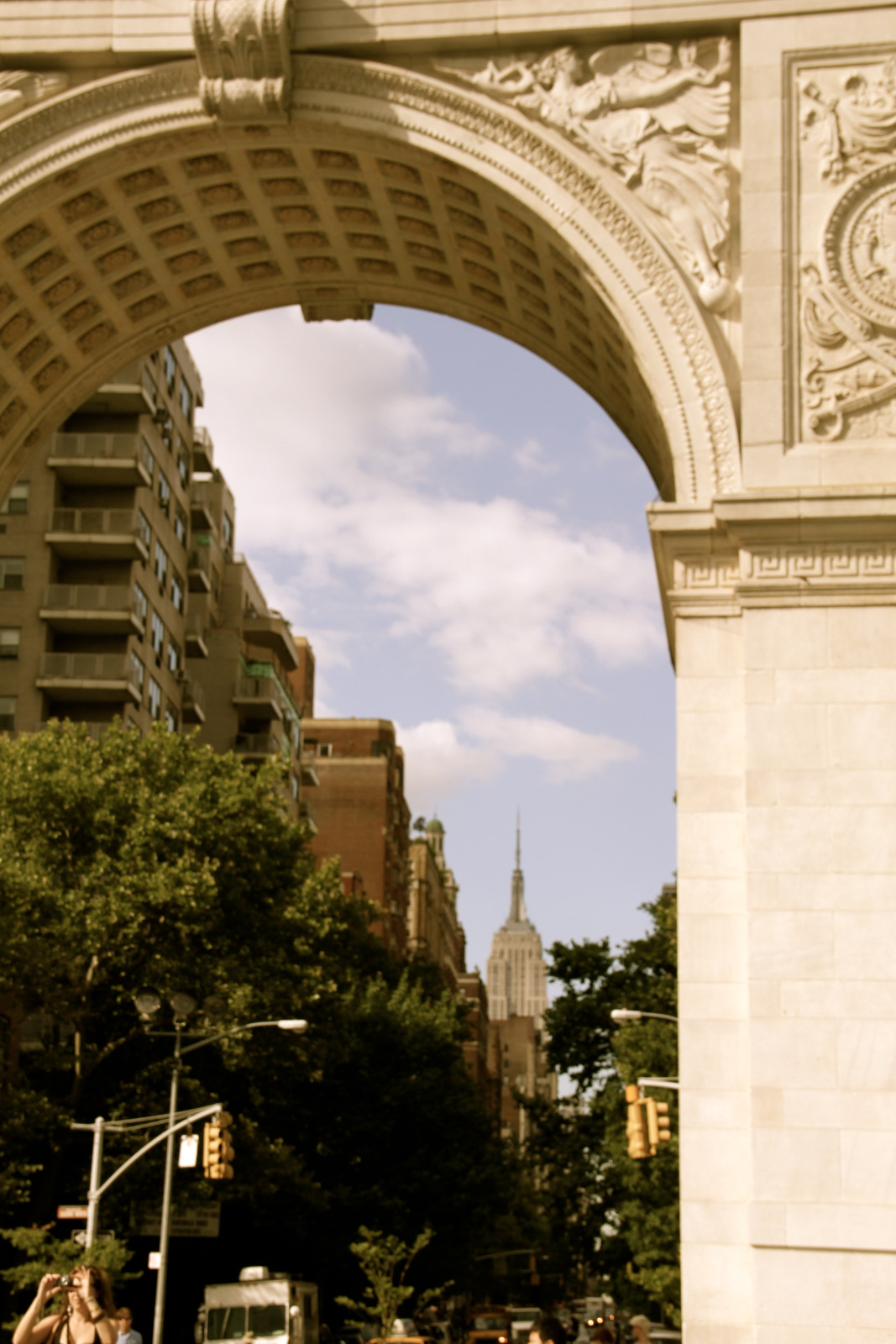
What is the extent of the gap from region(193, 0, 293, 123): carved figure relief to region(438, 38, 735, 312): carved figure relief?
2072 mm

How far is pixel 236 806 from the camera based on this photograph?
42094 millimetres

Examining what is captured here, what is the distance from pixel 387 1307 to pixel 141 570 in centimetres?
3075

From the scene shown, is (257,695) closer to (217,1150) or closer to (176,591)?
(176,591)

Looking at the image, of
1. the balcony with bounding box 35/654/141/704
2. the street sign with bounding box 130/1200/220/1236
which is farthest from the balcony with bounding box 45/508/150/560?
the street sign with bounding box 130/1200/220/1236

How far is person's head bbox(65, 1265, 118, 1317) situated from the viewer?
1122cm

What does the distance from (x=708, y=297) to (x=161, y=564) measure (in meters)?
53.3

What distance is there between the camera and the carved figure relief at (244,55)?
65.4 ft

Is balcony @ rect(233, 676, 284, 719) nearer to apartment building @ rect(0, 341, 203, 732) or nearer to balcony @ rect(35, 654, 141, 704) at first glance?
apartment building @ rect(0, 341, 203, 732)

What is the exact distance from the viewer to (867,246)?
18.8 meters

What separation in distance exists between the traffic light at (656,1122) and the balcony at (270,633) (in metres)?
58.2

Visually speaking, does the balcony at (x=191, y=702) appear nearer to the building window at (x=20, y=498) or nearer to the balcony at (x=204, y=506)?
the balcony at (x=204, y=506)

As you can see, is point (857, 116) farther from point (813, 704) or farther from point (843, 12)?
point (813, 704)

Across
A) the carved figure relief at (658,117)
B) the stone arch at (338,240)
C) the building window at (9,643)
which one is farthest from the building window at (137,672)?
the carved figure relief at (658,117)

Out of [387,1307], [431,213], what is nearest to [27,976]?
[387,1307]
